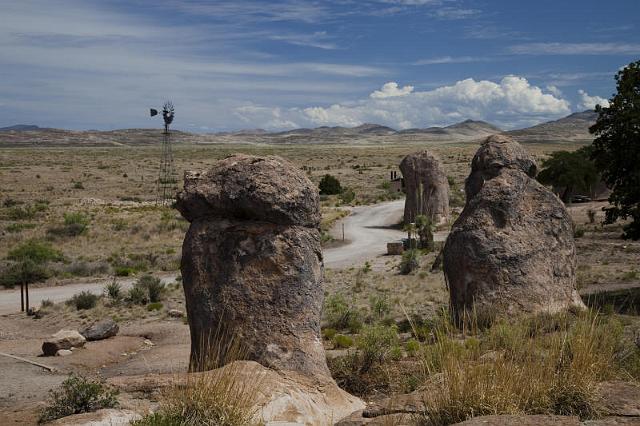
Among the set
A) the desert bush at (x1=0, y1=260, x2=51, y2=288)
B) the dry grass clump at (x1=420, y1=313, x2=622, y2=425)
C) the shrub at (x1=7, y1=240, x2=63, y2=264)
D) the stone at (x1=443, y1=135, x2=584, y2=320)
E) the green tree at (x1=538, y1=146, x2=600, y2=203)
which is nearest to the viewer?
the dry grass clump at (x1=420, y1=313, x2=622, y2=425)

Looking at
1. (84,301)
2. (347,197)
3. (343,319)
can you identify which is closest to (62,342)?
(84,301)

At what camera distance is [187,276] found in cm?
1043

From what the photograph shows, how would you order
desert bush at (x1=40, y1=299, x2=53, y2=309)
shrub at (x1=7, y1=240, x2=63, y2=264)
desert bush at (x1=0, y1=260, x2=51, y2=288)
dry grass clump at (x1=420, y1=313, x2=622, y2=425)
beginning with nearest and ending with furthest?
dry grass clump at (x1=420, y1=313, x2=622, y2=425), desert bush at (x1=40, y1=299, x2=53, y2=309), desert bush at (x1=0, y1=260, x2=51, y2=288), shrub at (x1=7, y1=240, x2=63, y2=264)

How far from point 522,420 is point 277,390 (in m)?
3.68

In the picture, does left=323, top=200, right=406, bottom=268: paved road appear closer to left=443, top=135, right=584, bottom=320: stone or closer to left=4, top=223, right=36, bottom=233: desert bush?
left=443, top=135, right=584, bottom=320: stone

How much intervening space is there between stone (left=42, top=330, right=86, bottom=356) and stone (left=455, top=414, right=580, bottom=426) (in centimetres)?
1299

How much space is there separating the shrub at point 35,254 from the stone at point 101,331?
14.0 m

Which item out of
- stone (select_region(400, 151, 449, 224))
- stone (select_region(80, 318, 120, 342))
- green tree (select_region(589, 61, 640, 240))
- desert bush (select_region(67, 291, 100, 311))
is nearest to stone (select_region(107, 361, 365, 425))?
stone (select_region(80, 318, 120, 342))

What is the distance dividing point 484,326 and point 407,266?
1290 centimetres

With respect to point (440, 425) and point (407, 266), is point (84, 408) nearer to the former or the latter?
point (440, 425)

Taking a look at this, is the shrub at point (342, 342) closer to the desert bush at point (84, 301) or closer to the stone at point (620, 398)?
the stone at point (620, 398)

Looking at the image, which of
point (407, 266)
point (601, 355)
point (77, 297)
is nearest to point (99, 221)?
point (77, 297)

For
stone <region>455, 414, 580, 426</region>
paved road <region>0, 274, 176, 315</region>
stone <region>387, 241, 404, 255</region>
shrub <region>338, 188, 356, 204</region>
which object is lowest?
paved road <region>0, 274, 176, 315</region>

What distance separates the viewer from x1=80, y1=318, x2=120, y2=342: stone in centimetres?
1783
